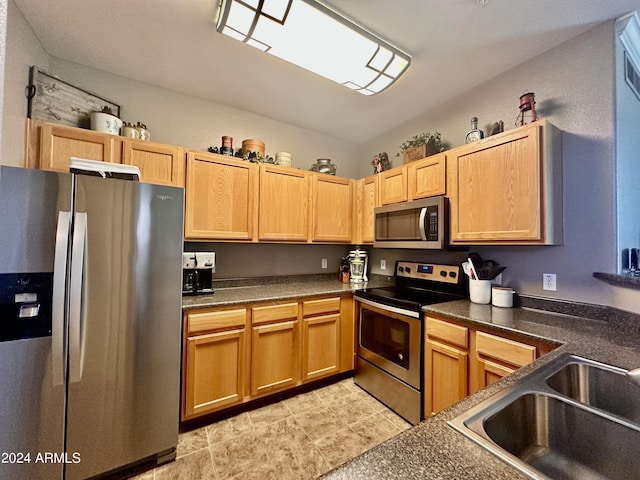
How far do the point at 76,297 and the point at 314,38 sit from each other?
1978 mm

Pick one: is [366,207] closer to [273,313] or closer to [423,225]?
[423,225]

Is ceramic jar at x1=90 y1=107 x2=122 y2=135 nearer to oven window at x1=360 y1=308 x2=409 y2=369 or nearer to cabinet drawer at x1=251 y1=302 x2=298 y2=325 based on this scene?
cabinet drawer at x1=251 y1=302 x2=298 y2=325

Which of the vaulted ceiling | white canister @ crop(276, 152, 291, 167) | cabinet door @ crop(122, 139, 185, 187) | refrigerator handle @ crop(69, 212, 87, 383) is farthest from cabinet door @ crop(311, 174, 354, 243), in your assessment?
refrigerator handle @ crop(69, 212, 87, 383)

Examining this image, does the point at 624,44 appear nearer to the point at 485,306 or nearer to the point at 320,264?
the point at 485,306

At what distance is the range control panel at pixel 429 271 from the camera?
2.33m

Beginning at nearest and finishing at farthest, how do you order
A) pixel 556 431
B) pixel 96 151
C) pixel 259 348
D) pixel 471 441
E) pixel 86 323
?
1. pixel 471 441
2. pixel 556 431
3. pixel 86 323
4. pixel 96 151
5. pixel 259 348

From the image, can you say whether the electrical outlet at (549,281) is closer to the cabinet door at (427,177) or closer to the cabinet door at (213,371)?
the cabinet door at (427,177)

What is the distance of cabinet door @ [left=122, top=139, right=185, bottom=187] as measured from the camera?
6.65ft

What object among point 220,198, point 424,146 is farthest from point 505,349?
point 220,198

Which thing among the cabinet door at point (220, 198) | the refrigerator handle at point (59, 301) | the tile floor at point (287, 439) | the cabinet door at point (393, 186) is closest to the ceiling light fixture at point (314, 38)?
the cabinet door at point (393, 186)

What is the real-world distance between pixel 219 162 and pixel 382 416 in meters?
2.46

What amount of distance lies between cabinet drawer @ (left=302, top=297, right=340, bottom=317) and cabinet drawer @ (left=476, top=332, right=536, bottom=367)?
1210mm

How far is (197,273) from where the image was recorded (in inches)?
88.2

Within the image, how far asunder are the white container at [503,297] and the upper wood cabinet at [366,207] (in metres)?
1.23
